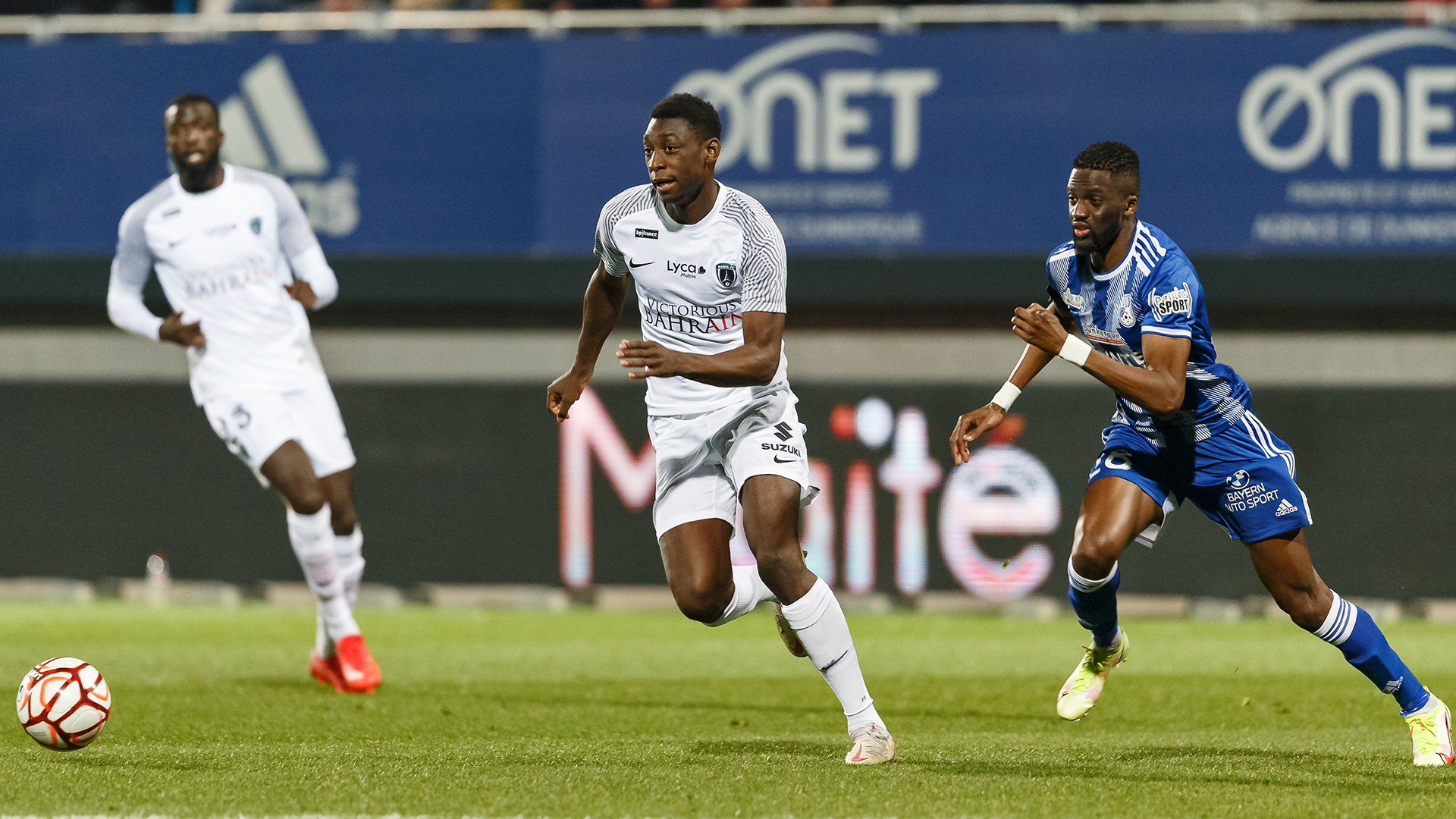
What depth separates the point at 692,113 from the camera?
5617 millimetres

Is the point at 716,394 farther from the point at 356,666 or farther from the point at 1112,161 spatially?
the point at 356,666

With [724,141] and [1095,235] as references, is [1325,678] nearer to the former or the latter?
[1095,235]

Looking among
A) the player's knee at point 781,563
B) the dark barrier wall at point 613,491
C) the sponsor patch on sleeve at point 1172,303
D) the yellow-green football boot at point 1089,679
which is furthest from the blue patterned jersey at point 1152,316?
the dark barrier wall at point 613,491

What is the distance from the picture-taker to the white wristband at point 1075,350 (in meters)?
5.34

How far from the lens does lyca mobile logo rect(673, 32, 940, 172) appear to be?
40.6 feet

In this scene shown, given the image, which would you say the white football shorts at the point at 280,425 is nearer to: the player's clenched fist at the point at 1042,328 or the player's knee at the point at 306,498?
the player's knee at the point at 306,498

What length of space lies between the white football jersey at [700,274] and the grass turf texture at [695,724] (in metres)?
1.24

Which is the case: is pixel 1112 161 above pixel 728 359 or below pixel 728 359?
above

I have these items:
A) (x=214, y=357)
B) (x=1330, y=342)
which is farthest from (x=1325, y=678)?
(x=214, y=357)

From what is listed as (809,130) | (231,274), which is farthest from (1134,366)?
(809,130)

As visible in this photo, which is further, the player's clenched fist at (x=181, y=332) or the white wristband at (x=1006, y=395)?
the player's clenched fist at (x=181, y=332)

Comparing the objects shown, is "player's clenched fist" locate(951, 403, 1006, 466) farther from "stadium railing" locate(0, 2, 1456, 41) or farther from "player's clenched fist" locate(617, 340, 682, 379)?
"stadium railing" locate(0, 2, 1456, 41)

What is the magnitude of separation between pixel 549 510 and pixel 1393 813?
840 centimetres

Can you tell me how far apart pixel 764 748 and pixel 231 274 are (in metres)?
3.71
